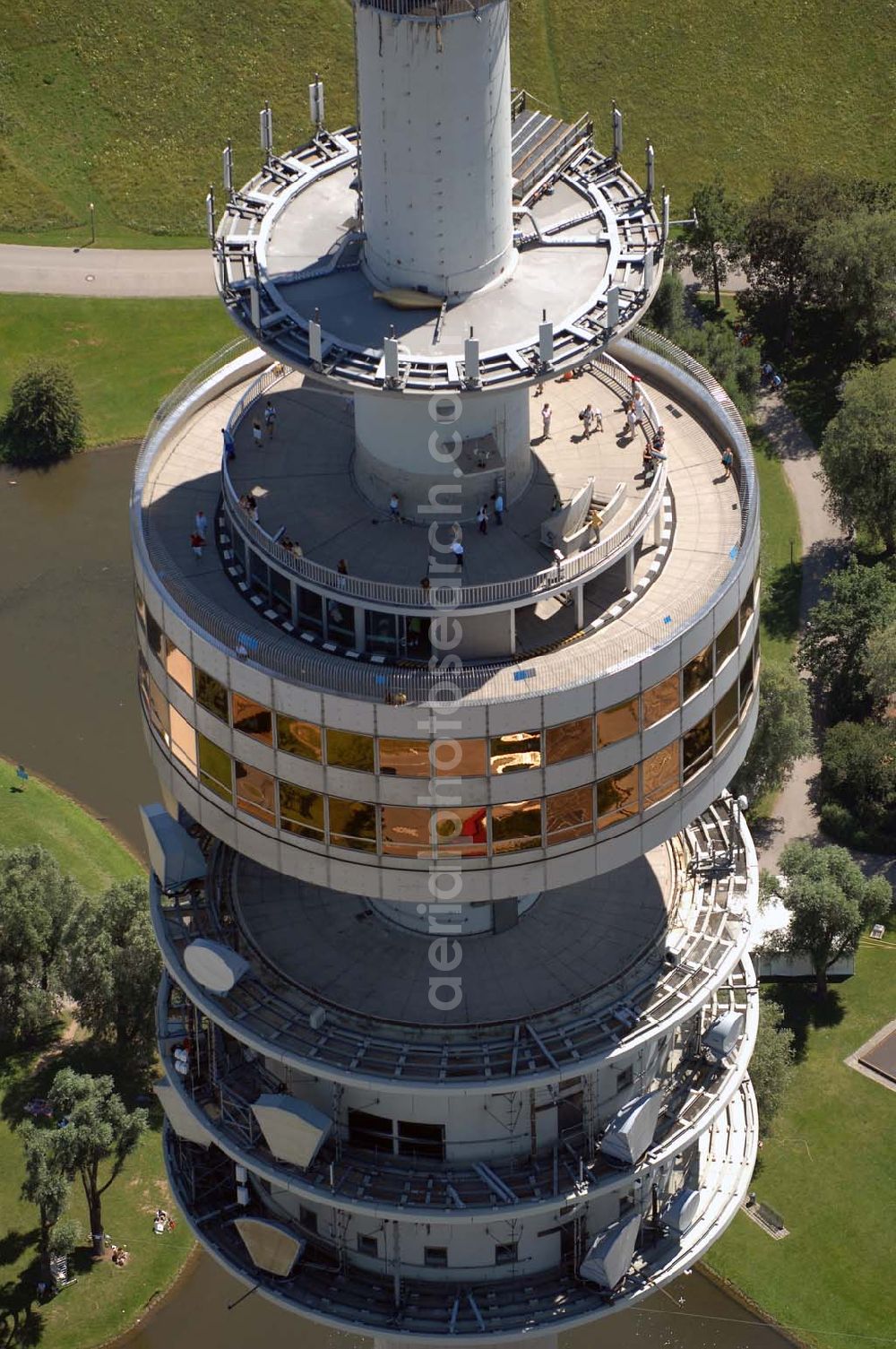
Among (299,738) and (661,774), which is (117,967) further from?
(661,774)

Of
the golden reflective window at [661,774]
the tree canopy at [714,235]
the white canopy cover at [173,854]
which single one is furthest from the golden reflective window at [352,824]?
the tree canopy at [714,235]

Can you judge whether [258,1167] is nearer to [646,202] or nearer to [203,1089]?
[203,1089]

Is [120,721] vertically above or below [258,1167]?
below

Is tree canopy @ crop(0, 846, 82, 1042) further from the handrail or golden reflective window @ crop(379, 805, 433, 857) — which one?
golden reflective window @ crop(379, 805, 433, 857)

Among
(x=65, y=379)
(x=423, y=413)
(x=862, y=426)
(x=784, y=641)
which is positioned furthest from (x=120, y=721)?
(x=423, y=413)

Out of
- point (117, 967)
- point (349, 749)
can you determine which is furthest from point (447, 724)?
point (117, 967)
